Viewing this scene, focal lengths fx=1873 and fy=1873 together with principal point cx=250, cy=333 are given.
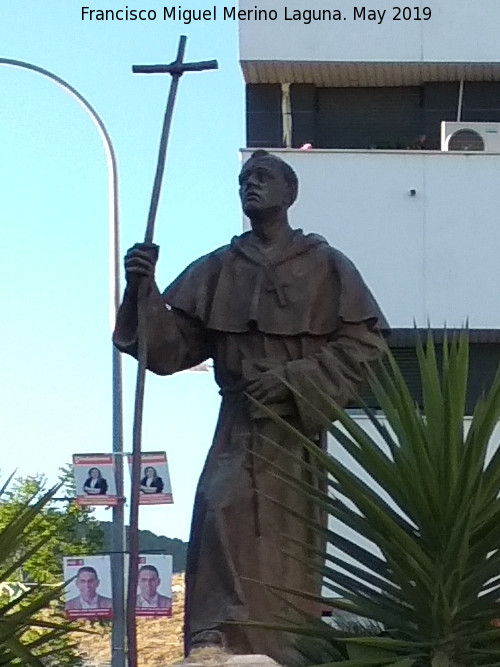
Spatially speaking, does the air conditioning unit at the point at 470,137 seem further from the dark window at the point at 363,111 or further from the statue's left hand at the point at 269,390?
the statue's left hand at the point at 269,390

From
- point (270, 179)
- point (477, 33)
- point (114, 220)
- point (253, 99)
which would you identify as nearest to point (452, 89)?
point (477, 33)

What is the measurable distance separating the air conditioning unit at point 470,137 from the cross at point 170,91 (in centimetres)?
1446

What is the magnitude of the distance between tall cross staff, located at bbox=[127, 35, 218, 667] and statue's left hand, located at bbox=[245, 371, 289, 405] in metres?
0.43

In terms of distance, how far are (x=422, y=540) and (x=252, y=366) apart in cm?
203

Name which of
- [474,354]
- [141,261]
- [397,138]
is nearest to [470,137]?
[397,138]

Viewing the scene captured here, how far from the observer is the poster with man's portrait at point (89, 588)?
627 inches

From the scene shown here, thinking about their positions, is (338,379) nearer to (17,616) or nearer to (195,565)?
(195,565)

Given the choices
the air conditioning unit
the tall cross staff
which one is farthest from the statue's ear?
the air conditioning unit

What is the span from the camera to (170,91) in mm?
7418

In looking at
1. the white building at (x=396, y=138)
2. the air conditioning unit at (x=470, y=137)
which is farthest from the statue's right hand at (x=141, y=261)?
the air conditioning unit at (x=470, y=137)

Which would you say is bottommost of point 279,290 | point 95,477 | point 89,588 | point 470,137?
point 89,588

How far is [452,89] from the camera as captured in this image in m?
23.0

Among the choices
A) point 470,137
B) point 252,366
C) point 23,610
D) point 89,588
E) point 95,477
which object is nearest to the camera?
point 23,610

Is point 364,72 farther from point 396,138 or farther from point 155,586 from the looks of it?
point 155,586
